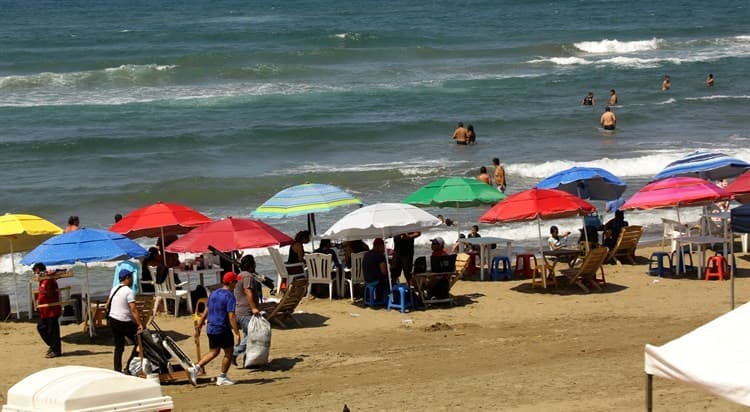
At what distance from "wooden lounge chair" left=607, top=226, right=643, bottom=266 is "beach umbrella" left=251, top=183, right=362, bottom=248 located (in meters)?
4.22

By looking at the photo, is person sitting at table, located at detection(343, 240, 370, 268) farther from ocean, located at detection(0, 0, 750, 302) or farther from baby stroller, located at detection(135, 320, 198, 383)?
ocean, located at detection(0, 0, 750, 302)

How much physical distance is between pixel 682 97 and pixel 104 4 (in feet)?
205

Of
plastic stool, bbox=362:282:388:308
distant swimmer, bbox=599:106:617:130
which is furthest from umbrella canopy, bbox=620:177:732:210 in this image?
distant swimmer, bbox=599:106:617:130

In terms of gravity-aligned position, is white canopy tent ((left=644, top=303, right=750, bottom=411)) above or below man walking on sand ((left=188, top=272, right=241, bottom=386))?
above

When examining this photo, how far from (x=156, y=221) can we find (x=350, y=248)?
2.66 meters

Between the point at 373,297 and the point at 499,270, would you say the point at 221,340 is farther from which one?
the point at 499,270

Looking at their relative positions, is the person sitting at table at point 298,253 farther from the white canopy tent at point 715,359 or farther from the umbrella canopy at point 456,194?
the white canopy tent at point 715,359

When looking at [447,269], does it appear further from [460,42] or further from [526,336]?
[460,42]

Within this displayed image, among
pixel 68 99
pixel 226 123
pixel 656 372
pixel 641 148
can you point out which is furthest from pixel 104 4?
pixel 656 372

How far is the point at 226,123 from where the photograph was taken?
36688mm

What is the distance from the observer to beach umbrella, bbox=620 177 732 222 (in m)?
16.1

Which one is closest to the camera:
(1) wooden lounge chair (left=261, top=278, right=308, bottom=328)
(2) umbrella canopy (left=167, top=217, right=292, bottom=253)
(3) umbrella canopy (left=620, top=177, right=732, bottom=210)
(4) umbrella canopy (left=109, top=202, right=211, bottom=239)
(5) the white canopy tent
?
(5) the white canopy tent

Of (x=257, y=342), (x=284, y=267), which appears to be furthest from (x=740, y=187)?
(x=257, y=342)

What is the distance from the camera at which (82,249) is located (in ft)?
44.2
